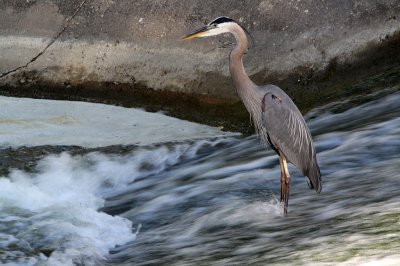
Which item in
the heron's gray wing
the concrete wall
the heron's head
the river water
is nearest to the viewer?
the river water

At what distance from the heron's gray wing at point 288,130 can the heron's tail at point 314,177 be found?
0.03 m

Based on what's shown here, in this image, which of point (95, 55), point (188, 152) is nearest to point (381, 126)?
point (188, 152)

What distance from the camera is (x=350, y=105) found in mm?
7195

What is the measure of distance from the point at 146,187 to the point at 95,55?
2.07 m

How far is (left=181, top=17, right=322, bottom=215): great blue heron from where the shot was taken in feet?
17.9

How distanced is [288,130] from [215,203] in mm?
625

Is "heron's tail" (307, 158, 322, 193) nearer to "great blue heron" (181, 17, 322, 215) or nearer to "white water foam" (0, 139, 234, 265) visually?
"great blue heron" (181, 17, 322, 215)

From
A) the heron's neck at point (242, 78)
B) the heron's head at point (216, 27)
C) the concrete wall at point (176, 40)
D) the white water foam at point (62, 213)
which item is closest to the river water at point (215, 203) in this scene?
the white water foam at point (62, 213)

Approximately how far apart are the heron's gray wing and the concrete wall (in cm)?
213

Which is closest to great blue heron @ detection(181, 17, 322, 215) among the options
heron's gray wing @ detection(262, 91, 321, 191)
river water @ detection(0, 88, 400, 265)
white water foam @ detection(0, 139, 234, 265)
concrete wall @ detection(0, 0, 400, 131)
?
heron's gray wing @ detection(262, 91, 321, 191)

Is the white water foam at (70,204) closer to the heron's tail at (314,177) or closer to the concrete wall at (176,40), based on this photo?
the concrete wall at (176,40)

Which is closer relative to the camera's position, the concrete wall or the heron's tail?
the heron's tail

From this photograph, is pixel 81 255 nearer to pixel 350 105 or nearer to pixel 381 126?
pixel 381 126

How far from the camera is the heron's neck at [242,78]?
566 centimetres
